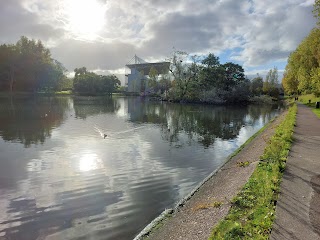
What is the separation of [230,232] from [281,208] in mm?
2249

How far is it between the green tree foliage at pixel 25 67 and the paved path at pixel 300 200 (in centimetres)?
9443

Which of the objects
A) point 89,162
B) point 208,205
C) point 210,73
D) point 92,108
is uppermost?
point 210,73

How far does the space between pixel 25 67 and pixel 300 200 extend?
98.2m

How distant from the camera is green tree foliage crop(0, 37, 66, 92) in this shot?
295 feet

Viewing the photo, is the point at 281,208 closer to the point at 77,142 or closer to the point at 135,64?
the point at 77,142

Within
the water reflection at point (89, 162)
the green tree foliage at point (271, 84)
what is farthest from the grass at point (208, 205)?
the green tree foliage at point (271, 84)

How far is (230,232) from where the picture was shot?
6332 millimetres

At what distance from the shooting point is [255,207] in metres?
Answer: 7.78

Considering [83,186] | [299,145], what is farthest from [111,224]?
[299,145]

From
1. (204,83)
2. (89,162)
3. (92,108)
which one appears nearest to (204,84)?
(204,83)

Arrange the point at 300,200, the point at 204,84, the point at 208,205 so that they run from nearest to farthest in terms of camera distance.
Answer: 1. the point at 300,200
2. the point at 208,205
3. the point at 204,84

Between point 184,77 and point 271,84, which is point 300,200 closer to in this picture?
point 184,77

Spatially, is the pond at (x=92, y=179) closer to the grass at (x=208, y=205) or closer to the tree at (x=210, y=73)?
the grass at (x=208, y=205)

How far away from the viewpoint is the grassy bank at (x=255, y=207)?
6.40m
